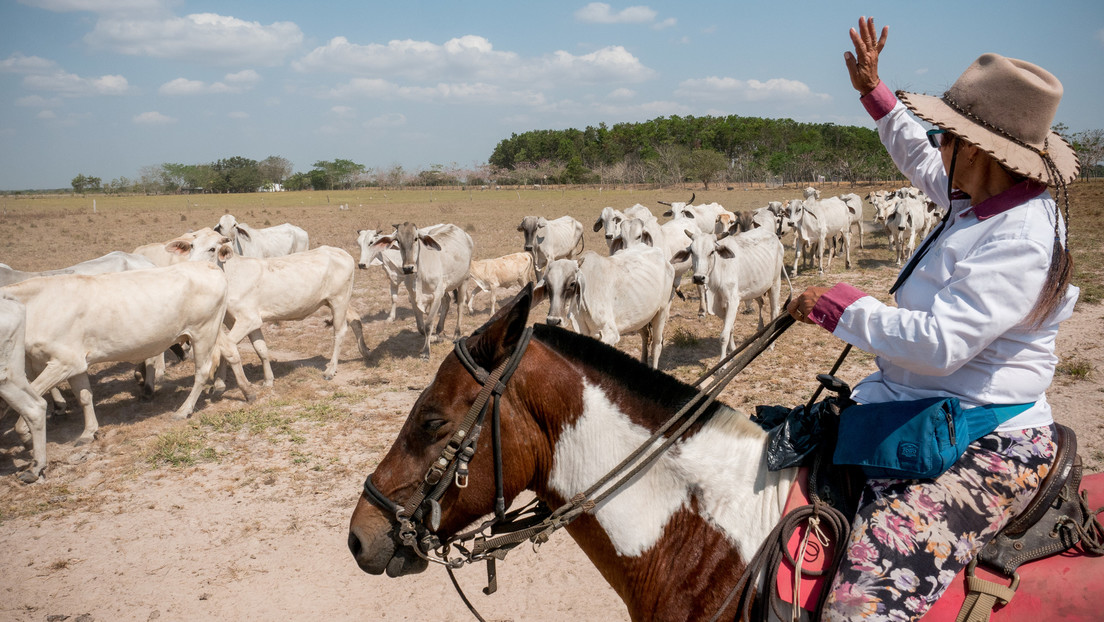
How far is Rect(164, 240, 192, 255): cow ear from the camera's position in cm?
1121

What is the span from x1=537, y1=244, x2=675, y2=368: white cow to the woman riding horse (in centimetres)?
617

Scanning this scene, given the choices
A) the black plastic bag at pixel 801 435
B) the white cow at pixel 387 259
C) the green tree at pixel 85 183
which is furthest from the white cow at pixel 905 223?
the green tree at pixel 85 183

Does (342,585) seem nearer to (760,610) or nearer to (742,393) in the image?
(760,610)

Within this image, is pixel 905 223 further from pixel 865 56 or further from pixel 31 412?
pixel 31 412

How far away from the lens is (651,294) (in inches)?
348

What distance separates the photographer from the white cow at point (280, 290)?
924 centimetres

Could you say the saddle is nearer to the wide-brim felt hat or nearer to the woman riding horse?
the woman riding horse

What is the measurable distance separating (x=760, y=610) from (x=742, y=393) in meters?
6.64

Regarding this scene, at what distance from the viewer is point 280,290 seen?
956 centimetres

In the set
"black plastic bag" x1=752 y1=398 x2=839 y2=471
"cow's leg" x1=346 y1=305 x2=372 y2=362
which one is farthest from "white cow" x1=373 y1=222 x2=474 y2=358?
"black plastic bag" x1=752 y1=398 x2=839 y2=471

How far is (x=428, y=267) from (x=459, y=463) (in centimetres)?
969

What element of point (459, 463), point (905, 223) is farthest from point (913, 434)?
point (905, 223)

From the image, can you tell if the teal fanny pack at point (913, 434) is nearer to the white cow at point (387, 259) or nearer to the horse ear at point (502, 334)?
the horse ear at point (502, 334)

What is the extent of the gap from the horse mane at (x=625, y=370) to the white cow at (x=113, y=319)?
709 cm
